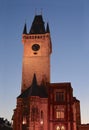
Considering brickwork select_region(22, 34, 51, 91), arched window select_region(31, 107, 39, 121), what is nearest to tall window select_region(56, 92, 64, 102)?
arched window select_region(31, 107, 39, 121)

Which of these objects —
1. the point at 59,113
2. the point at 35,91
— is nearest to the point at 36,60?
the point at 35,91

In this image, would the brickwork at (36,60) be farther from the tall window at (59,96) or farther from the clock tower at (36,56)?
the tall window at (59,96)

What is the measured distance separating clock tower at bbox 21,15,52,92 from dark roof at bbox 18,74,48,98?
302 centimetres

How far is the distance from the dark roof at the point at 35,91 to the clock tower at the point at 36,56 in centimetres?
302

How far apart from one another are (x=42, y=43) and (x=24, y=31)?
828cm

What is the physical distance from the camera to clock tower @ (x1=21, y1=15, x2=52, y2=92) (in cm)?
7988

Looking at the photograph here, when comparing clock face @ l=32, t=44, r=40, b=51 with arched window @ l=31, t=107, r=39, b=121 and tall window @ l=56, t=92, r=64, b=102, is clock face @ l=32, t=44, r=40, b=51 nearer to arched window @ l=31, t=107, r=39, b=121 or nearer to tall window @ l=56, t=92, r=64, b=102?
tall window @ l=56, t=92, r=64, b=102

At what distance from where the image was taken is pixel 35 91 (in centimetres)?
7150

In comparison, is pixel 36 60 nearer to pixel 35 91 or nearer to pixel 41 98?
pixel 35 91

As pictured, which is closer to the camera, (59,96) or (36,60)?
(59,96)

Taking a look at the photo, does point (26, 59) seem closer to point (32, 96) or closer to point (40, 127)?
point (32, 96)

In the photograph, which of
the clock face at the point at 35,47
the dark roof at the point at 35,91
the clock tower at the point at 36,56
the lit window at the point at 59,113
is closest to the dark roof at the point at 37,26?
the clock tower at the point at 36,56

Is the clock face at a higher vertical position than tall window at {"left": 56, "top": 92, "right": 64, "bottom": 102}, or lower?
higher

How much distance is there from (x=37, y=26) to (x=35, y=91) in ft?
84.8
